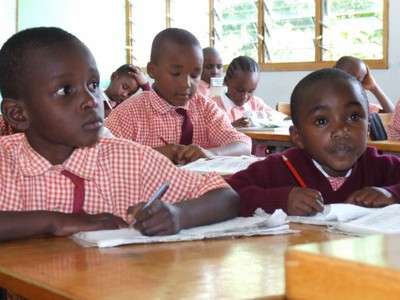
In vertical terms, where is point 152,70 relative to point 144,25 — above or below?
below

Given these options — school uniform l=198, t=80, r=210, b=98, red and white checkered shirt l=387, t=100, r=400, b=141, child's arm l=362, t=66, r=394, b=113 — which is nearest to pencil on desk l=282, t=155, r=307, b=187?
red and white checkered shirt l=387, t=100, r=400, b=141

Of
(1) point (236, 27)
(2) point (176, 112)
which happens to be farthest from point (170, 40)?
(1) point (236, 27)

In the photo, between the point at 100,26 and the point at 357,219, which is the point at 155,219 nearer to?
the point at 357,219

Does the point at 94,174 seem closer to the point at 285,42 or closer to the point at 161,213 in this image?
the point at 161,213

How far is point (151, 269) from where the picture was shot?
958mm

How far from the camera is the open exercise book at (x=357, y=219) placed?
127 centimetres

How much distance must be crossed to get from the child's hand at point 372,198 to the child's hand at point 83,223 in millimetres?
540

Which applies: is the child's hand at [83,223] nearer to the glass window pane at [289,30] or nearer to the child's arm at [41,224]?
the child's arm at [41,224]

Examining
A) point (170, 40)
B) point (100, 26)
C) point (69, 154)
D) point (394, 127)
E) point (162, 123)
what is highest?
point (100, 26)

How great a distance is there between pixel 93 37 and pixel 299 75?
10.7ft

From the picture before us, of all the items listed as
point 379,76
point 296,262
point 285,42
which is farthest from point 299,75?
point 296,262

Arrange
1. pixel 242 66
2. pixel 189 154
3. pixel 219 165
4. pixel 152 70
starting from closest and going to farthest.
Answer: pixel 219 165 < pixel 189 154 < pixel 152 70 < pixel 242 66

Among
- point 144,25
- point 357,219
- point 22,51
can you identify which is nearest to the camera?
point 357,219

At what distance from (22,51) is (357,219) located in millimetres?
751
